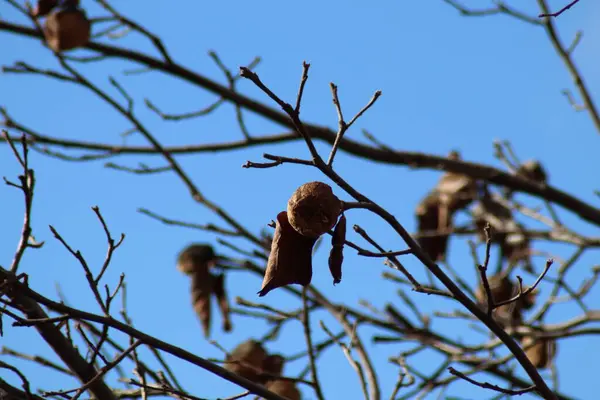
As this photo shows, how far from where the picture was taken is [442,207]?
533 centimetres

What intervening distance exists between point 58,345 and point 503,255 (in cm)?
359

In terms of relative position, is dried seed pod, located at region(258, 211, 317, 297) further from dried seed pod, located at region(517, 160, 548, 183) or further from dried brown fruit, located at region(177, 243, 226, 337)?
dried seed pod, located at region(517, 160, 548, 183)

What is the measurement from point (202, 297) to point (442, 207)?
1.91 metres

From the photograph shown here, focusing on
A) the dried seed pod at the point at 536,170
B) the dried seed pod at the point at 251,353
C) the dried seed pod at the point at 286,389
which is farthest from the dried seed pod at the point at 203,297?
the dried seed pod at the point at 536,170

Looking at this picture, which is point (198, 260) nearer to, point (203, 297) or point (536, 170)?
point (203, 297)

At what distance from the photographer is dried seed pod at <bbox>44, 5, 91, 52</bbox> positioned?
12.4 feet

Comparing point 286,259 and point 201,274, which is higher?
point 201,274

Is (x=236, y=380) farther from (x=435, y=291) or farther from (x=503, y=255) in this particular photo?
(x=503, y=255)

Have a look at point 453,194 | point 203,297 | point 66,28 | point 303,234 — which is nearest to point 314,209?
point 303,234

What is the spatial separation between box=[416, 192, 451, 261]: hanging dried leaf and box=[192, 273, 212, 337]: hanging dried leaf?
58.7 inches

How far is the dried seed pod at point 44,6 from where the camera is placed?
12.6 ft

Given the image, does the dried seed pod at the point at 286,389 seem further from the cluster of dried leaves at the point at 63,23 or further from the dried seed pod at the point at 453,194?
the dried seed pod at the point at 453,194

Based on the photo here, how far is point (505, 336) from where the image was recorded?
1.81 metres

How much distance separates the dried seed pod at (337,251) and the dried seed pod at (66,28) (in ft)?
8.50
